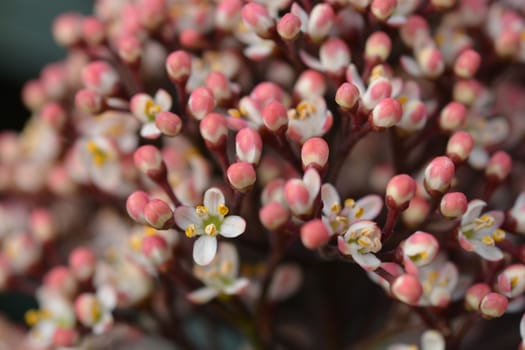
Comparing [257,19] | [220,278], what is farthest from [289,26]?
[220,278]

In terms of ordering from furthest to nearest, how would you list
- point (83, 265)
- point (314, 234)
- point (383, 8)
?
Answer: point (83, 265), point (383, 8), point (314, 234)

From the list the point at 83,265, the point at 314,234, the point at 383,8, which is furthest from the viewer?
the point at 83,265

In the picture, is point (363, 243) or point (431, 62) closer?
point (363, 243)

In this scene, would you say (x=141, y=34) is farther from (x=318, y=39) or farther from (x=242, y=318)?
(x=242, y=318)

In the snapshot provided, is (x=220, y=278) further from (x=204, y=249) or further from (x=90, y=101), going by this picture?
(x=90, y=101)

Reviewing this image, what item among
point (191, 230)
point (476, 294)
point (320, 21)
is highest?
point (320, 21)

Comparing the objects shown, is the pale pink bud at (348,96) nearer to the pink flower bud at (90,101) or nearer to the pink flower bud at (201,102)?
the pink flower bud at (201,102)

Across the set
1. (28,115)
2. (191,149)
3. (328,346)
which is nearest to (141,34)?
(191,149)
